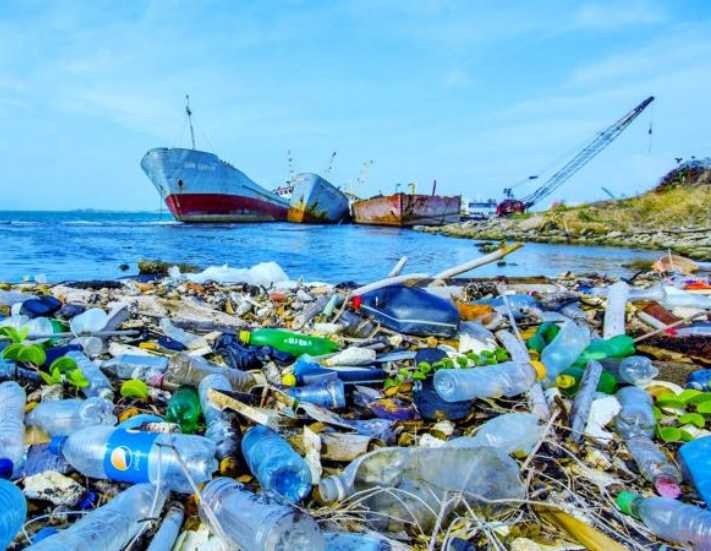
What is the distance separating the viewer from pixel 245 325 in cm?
359

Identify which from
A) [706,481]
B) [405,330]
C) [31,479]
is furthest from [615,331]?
[31,479]

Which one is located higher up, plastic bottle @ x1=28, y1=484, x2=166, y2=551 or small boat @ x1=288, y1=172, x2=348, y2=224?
small boat @ x1=288, y1=172, x2=348, y2=224

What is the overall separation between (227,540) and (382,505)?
17.7 inches

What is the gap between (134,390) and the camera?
202 cm

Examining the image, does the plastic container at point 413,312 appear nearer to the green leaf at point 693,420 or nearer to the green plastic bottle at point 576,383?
the green plastic bottle at point 576,383

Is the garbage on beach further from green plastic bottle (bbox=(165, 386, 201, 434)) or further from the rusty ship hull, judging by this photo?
the rusty ship hull

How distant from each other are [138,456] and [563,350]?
6.59 ft

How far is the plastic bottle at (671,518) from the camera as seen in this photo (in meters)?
1.29

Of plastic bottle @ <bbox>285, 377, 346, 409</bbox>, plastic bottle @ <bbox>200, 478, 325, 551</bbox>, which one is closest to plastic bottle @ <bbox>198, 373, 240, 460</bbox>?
plastic bottle @ <bbox>200, 478, 325, 551</bbox>

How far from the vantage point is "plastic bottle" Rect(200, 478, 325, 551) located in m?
1.07

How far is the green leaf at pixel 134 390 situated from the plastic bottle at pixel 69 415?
18 centimetres

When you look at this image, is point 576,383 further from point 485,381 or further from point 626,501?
point 626,501

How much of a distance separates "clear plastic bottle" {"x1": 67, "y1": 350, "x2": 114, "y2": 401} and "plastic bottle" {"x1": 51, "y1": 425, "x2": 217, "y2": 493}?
45 centimetres

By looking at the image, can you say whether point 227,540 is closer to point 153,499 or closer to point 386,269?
point 153,499
